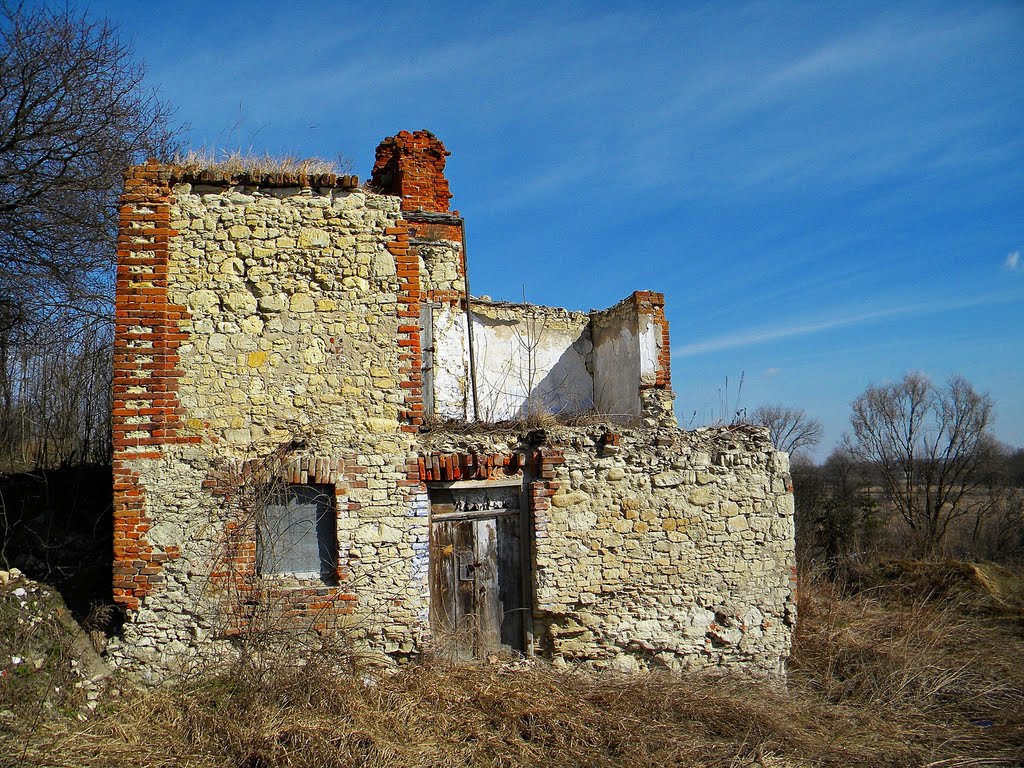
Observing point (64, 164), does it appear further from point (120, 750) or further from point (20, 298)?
point (120, 750)

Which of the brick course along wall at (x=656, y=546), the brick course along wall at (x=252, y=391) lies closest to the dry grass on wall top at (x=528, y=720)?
the brick course along wall at (x=656, y=546)

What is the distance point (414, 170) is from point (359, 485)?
5.16 meters

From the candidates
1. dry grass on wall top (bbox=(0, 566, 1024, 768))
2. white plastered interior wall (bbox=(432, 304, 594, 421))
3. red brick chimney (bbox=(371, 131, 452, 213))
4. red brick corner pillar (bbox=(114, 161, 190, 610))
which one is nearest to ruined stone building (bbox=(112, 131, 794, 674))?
red brick corner pillar (bbox=(114, 161, 190, 610))

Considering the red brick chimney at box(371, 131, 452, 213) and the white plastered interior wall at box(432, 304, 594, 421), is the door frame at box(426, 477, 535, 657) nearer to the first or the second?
the white plastered interior wall at box(432, 304, 594, 421)

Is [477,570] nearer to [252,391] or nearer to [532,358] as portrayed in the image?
[252,391]

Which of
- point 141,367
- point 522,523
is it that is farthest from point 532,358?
point 141,367

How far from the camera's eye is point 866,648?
772cm

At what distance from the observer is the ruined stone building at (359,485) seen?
5988mm

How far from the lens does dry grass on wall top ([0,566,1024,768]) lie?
15.8 ft

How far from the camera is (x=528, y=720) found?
18.0ft

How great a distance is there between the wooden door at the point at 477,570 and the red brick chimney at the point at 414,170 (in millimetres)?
4698

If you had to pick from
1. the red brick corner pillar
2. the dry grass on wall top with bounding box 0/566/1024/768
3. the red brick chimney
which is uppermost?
the red brick chimney

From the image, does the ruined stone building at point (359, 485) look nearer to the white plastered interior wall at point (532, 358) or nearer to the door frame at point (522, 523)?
the door frame at point (522, 523)

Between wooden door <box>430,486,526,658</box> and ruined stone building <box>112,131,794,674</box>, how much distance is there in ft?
0.07
